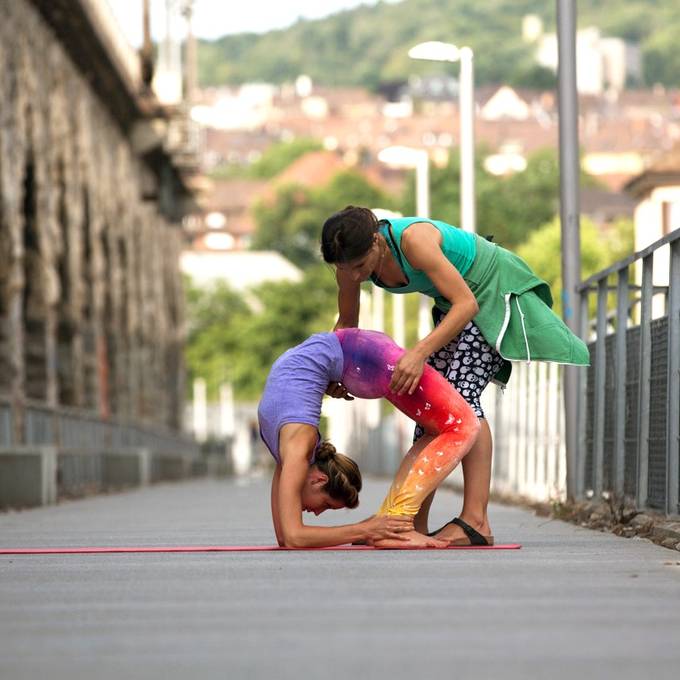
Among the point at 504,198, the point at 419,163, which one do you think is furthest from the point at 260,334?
Result: the point at 419,163

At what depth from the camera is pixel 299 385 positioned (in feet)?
30.7

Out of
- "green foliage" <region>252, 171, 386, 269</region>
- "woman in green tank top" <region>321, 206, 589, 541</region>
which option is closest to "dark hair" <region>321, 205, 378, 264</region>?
"woman in green tank top" <region>321, 206, 589, 541</region>

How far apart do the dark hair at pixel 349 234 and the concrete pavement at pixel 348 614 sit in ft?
3.99

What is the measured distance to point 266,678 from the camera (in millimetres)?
4871

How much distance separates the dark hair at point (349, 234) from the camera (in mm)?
8969

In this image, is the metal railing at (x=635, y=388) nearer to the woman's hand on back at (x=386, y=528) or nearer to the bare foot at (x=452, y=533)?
the bare foot at (x=452, y=533)

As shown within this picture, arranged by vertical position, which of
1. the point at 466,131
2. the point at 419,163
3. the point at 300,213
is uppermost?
the point at 300,213

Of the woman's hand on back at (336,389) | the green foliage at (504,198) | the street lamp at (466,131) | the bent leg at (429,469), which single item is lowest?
the bent leg at (429,469)

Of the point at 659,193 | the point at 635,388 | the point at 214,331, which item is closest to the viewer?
the point at 635,388

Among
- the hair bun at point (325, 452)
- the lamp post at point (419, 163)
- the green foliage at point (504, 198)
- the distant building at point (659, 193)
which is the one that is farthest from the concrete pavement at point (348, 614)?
the green foliage at point (504, 198)

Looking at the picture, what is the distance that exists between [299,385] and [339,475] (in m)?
0.53

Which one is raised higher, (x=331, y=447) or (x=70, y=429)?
(x=331, y=447)

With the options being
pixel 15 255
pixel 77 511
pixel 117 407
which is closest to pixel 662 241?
pixel 77 511

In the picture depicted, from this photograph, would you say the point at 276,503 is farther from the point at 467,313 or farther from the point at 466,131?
the point at 466,131
